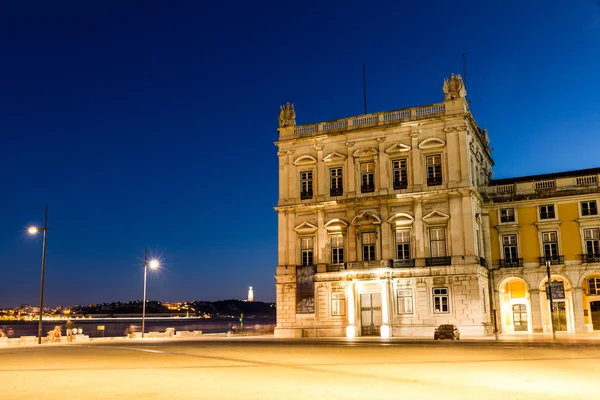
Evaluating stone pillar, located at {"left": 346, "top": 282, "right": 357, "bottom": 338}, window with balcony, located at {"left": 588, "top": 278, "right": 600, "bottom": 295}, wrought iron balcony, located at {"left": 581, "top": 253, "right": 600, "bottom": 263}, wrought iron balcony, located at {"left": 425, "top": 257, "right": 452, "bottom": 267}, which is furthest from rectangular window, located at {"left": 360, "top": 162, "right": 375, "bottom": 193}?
window with balcony, located at {"left": 588, "top": 278, "right": 600, "bottom": 295}

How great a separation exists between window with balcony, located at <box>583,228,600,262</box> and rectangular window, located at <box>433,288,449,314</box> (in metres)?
11.2

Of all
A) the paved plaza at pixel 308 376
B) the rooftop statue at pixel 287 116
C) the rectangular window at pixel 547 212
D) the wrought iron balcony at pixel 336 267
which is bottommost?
the paved plaza at pixel 308 376

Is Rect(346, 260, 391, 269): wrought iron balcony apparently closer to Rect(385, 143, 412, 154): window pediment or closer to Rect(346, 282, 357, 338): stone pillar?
Rect(346, 282, 357, 338): stone pillar

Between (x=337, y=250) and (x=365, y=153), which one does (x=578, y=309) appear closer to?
(x=337, y=250)

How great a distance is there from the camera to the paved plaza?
13625mm

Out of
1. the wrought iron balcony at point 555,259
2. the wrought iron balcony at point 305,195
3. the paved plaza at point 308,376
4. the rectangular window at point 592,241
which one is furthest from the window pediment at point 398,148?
the paved plaza at point 308,376

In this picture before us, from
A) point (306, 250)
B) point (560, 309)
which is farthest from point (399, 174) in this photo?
point (560, 309)

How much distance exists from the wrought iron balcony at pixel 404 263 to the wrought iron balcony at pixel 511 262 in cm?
807

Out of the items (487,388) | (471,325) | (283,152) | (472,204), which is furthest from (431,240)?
(487,388)

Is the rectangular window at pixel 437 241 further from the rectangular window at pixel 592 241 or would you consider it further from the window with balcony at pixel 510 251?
the rectangular window at pixel 592 241

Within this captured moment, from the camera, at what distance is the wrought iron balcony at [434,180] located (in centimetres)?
4915

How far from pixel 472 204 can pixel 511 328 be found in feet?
37.9

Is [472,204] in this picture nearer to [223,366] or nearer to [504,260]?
[504,260]

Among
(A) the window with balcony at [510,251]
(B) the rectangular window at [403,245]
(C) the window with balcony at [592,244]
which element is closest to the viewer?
(C) the window with balcony at [592,244]
